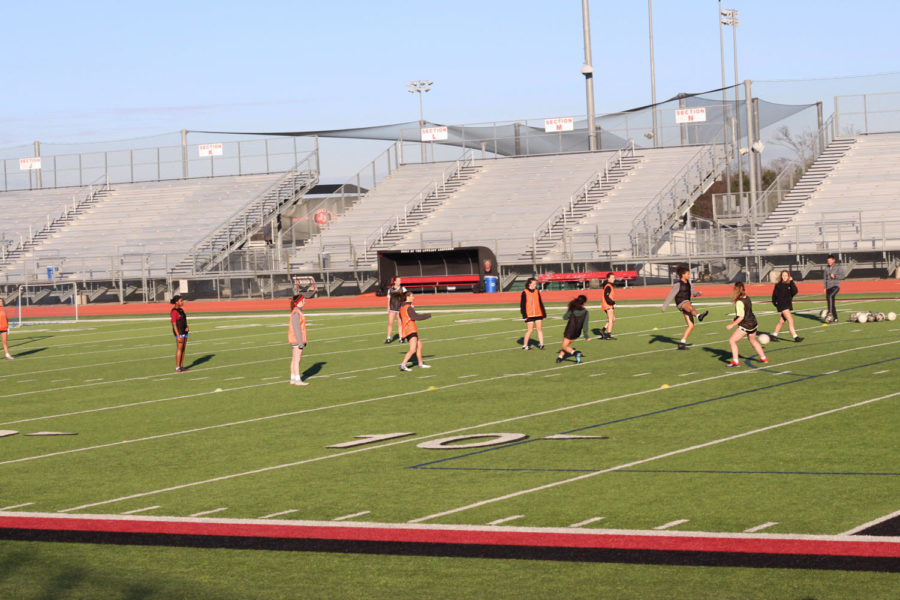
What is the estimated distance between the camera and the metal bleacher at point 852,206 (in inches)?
1741

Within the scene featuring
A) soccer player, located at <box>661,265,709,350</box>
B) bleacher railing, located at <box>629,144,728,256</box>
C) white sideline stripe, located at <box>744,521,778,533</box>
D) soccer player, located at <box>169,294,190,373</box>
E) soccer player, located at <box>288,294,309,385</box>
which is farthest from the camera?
bleacher railing, located at <box>629,144,728,256</box>

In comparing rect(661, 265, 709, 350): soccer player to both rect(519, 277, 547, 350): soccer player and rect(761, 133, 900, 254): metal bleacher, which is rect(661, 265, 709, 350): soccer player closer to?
rect(519, 277, 547, 350): soccer player

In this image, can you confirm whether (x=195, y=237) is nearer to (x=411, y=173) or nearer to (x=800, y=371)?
(x=411, y=173)

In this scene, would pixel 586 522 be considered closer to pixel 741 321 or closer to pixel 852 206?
pixel 741 321

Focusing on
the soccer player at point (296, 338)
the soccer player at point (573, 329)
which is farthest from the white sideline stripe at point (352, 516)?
the soccer player at point (573, 329)

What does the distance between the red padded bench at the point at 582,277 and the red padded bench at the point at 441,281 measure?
271cm

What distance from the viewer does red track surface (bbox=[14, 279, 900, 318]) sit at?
1576 inches

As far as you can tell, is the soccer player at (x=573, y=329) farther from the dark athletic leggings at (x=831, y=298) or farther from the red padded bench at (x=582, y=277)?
the red padded bench at (x=582, y=277)

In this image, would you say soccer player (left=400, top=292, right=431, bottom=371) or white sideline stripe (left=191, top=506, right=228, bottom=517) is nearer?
white sideline stripe (left=191, top=506, right=228, bottom=517)

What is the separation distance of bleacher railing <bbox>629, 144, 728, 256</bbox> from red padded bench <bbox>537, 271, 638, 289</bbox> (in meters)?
1.73

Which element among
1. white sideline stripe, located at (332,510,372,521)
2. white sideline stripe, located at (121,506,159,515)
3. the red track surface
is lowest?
white sideline stripe, located at (332,510,372,521)

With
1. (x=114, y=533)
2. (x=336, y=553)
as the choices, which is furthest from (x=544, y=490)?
(x=114, y=533)

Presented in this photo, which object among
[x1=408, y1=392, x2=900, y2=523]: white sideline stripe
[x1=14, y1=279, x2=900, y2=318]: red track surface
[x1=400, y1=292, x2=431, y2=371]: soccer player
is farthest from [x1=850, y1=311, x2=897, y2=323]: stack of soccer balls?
[x1=408, y1=392, x2=900, y2=523]: white sideline stripe

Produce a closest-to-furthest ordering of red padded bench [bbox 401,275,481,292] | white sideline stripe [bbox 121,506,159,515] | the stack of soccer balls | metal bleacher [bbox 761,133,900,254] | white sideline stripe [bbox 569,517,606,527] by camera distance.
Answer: white sideline stripe [bbox 569,517,606,527] < white sideline stripe [bbox 121,506,159,515] < the stack of soccer balls < metal bleacher [bbox 761,133,900,254] < red padded bench [bbox 401,275,481,292]
